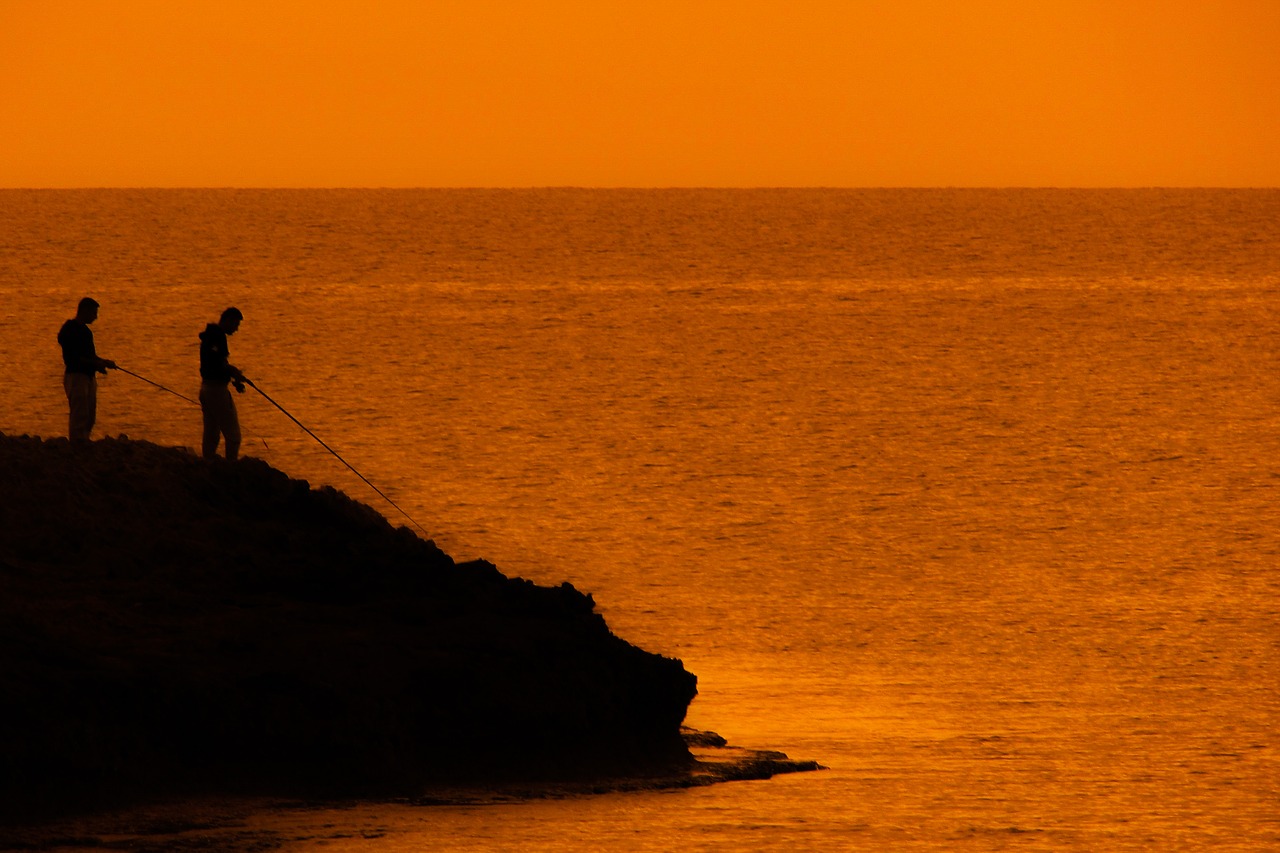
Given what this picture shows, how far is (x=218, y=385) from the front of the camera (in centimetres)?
1716

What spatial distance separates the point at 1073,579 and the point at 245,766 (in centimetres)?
1469

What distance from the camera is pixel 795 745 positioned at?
48.9 feet

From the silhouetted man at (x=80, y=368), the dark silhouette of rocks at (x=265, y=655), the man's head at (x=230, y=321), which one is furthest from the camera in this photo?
the man's head at (x=230, y=321)

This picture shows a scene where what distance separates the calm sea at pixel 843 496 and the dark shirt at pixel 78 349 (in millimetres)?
6222

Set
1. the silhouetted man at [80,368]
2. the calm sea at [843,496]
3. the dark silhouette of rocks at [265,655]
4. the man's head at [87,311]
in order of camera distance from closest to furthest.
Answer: the dark silhouette of rocks at [265,655] < the calm sea at [843,496] < the man's head at [87,311] < the silhouetted man at [80,368]

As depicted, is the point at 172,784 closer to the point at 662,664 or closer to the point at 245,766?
the point at 245,766

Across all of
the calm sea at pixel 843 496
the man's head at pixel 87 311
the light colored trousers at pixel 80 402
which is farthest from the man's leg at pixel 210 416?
the calm sea at pixel 843 496

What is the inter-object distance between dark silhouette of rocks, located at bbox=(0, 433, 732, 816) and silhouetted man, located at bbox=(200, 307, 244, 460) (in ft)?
3.33

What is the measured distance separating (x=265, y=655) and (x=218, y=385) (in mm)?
4515

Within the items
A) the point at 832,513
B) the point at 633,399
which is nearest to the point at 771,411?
the point at 633,399

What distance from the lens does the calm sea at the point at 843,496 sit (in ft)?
45.2

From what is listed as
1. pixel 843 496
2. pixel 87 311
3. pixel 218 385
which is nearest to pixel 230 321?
pixel 218 385

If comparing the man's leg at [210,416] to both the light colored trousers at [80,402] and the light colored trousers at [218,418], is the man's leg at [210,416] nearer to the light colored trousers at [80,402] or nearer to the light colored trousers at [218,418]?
the light colored trousers at [218,418]

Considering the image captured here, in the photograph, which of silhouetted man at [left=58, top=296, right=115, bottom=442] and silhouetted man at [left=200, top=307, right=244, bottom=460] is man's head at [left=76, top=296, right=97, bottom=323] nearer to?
silhouetted man at [left=58, top=296, right=115, bottom=442]
